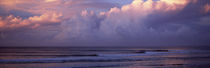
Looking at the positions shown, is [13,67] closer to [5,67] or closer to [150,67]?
[5,67]

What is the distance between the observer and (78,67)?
1919cm

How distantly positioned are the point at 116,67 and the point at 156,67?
4.00 metres

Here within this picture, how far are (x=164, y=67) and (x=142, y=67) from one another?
2.20 meters

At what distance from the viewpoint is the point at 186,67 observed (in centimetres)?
1945

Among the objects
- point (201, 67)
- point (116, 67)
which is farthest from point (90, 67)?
point (201, 67)

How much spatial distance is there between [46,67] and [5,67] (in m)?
4.20

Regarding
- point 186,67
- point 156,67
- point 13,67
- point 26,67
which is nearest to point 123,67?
point 156,67

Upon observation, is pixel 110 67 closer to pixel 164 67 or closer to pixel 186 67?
pixel 164 67

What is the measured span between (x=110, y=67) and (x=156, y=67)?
4.60 meters

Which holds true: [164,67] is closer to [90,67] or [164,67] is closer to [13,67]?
[90,67]

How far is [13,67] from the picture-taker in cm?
1956

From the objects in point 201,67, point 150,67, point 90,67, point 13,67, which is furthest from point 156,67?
point 13,67

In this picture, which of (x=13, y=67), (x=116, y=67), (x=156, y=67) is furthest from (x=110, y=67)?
(x=13, y=67)

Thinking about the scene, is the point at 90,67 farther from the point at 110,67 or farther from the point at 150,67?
the point at 150,67
